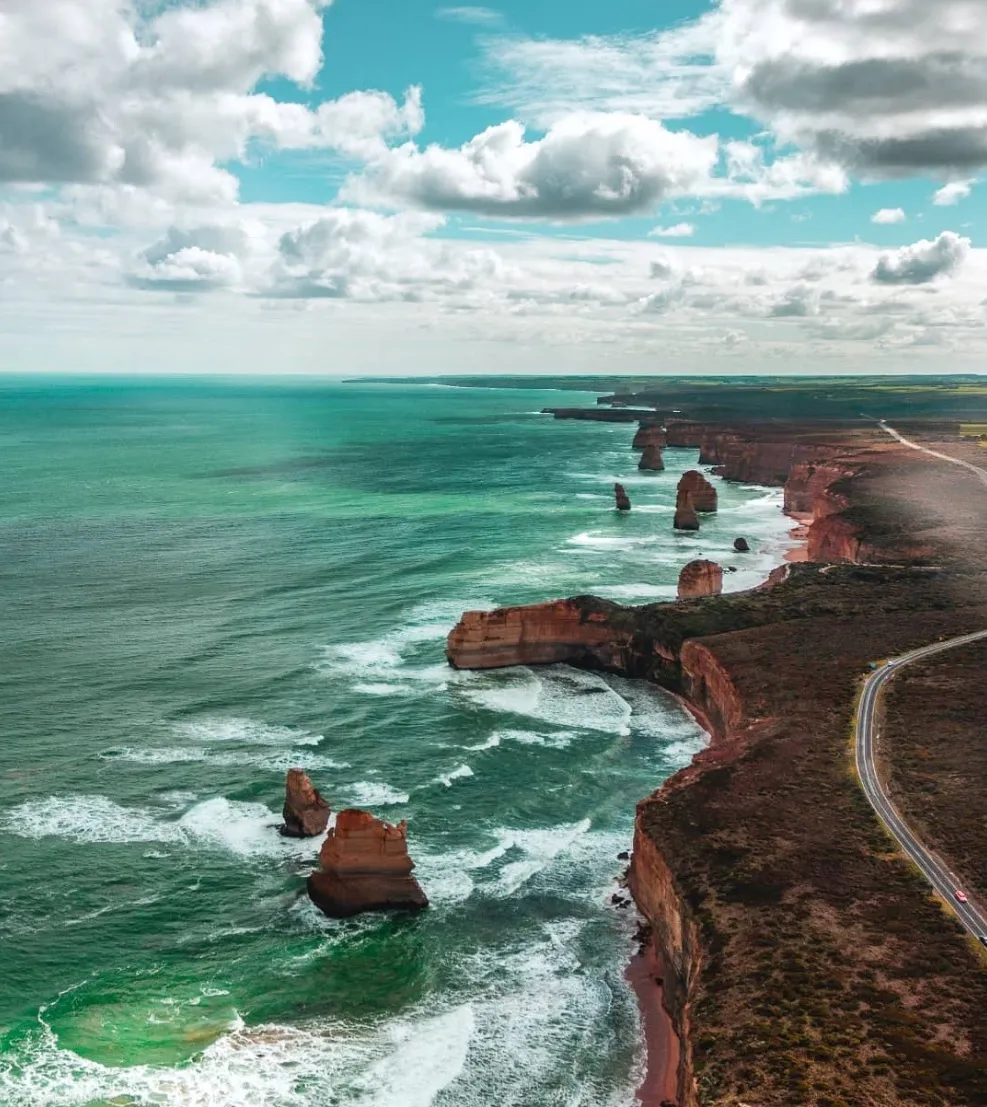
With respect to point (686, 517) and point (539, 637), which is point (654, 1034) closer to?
point (539, 637)

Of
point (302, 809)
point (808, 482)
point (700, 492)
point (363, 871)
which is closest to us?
point (363, 871)

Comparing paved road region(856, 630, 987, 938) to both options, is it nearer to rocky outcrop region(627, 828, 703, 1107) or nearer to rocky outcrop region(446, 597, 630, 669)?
rocky outcrop region(627, 828, 703, 1107)

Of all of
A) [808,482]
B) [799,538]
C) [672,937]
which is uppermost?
[808,482]

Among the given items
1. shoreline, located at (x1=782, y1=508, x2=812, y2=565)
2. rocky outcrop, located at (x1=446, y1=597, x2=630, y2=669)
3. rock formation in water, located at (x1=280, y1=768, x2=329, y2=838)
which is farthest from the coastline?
rock formation in water, located at (x1=280, y1=768, x2=329, y2=838)

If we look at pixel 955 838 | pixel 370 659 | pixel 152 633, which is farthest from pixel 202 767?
pixel 955 838

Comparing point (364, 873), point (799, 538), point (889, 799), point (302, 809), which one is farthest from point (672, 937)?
point (799, 538)

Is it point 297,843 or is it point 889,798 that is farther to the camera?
point 297,843
